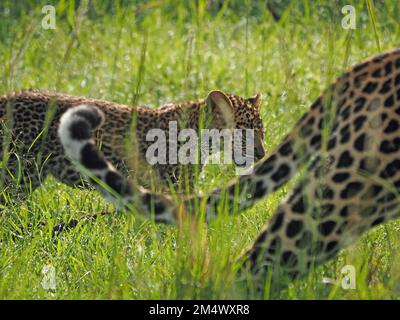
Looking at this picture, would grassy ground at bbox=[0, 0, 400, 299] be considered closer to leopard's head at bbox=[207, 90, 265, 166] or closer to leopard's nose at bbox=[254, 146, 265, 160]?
leopard's head at bbox=[207, 90, 265, 166]

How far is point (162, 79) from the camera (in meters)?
8.94

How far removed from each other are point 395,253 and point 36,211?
7.34 feet

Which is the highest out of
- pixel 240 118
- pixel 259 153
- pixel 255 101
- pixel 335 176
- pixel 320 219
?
pixel 255 101

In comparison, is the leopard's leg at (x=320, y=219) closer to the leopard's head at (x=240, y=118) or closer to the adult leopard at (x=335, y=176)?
the adult leopard at (x=335, y=176)

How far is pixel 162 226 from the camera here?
227 inches

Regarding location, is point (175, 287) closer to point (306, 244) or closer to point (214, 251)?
point (214, 251)

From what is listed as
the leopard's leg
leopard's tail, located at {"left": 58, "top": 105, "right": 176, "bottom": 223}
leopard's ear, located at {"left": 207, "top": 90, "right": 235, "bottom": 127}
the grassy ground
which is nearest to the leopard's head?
leopard's ear, located at {"left": 207, "top": 90, "right": 235, "bottom": 127}

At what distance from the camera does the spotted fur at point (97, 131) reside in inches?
254

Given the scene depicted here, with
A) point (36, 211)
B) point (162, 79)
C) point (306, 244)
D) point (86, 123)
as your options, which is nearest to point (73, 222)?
point (36, 211)

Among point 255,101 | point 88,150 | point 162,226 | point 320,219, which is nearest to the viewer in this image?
point 320,219

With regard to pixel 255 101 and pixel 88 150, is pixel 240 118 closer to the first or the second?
pixel 255 101

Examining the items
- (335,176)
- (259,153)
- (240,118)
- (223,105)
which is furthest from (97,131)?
(335,176)

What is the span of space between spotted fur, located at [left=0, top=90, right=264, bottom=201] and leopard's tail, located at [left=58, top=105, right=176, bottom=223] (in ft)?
5.31

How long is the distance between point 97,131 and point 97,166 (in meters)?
2.25
